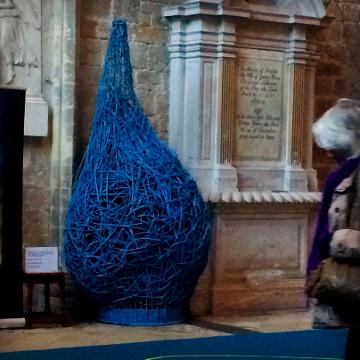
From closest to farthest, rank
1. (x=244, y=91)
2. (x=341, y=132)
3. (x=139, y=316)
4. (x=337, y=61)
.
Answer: (x=341, y=132)
(x=139, y=316)
(x=244, y=91)
(x=337, y=61)

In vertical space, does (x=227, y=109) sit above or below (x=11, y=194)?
above

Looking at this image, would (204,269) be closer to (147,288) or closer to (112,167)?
(147,288)

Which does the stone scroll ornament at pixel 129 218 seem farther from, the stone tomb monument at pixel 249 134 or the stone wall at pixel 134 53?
the stone tomb monument at pixel 249 134

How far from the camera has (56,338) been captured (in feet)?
18.6

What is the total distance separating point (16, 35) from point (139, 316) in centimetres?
195

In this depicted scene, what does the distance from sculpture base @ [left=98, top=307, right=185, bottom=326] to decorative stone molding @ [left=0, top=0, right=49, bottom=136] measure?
1.24 m

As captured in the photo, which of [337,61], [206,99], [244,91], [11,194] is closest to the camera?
[11,194]

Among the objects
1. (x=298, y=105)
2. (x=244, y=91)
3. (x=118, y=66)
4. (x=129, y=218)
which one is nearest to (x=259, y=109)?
(x=244, y=91)

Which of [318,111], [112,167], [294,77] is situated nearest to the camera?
[112,167]

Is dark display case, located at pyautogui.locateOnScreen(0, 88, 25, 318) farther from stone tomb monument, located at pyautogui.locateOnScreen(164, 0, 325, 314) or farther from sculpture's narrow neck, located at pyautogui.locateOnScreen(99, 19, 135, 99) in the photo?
stone tomb monument, located at pyautogui.locateOnScreen(164, 0, 325, 314)

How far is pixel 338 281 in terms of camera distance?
325cm

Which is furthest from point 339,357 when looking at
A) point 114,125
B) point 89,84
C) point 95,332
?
point 89,84

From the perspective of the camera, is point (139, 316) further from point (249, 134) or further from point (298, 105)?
point (298, 105)

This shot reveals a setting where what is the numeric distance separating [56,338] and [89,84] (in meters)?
1.79
